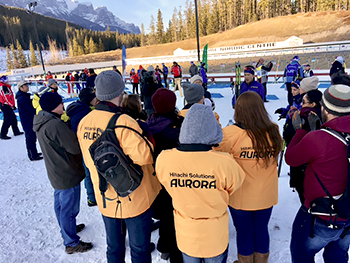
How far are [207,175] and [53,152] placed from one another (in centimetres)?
189

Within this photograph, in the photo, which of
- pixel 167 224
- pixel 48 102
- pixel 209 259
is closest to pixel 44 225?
pixel 48 102

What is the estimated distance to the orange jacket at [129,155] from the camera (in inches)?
66.7

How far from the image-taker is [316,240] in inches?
65.9

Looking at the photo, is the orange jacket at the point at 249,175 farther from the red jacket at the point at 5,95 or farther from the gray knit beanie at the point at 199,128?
the red jacket at the point at 5,95

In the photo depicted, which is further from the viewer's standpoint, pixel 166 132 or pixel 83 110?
pixel 83 110

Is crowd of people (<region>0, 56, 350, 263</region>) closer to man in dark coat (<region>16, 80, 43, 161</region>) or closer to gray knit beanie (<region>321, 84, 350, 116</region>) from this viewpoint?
gray knit beanie (<region>321, 84, 350, 116</region>)

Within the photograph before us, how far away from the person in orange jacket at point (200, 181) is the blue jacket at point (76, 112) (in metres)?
1.85

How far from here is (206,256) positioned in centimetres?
158

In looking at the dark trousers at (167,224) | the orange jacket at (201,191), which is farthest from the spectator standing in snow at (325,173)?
the dark trousers at (167,224)

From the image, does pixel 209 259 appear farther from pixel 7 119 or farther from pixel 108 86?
pixel 7 119

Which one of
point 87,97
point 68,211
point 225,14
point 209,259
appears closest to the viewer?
point 209,259

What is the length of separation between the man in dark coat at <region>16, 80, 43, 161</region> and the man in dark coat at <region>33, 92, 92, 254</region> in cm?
366

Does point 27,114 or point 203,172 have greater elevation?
point 203,172

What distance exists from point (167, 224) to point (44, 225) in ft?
6.53
